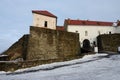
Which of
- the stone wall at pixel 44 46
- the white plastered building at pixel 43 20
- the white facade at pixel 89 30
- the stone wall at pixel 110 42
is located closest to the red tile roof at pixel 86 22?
the white facade at pixel 89 30

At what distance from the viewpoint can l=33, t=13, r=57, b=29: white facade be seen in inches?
1380

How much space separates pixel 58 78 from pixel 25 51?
14.6 m

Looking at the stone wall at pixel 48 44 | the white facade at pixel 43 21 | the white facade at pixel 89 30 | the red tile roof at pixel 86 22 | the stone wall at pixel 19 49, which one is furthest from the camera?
the red tile roof at pixel 86 22

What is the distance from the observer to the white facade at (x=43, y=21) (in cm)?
3505

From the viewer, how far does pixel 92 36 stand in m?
48.1

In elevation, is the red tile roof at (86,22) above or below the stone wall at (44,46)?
above

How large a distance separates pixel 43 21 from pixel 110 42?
11692mm

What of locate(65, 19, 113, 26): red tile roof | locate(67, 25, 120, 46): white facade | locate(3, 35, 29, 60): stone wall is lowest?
locate(3, 35, 29, 60): stone wall

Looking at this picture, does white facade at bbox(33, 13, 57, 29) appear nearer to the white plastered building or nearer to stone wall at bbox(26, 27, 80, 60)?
the white plastered building

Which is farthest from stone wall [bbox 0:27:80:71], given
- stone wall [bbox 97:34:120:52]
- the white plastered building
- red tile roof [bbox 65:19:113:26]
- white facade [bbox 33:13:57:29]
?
red tile roof [bbox 65:19:113:26]

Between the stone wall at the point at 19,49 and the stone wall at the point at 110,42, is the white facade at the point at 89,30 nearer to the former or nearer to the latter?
the stone wall at the point at 110,42

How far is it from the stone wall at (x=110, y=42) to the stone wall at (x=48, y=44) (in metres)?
8.55

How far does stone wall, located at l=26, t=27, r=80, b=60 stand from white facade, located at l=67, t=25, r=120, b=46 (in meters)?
16.6

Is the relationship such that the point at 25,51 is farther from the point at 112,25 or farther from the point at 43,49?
the point at 112,25
